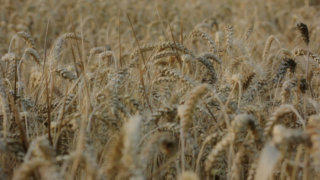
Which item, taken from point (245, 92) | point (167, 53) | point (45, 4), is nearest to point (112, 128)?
point (167, 53)

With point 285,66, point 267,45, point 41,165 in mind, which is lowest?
point 41,165

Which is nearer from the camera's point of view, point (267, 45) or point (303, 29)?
point (303, 29)

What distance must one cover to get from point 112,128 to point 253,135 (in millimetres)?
575

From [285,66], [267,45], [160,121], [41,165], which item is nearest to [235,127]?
[41,165]

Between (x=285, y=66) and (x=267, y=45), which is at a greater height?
(x=267, y=45)

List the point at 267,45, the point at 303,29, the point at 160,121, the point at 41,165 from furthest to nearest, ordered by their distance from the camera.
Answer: the point at 267,45, the point at 303,29, the point at 160,121, the point at 41,165

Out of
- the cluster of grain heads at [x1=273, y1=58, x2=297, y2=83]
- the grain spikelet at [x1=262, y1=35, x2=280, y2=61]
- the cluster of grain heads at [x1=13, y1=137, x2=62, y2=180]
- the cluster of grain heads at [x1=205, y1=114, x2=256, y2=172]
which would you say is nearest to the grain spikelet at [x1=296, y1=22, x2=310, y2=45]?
the cluster of grain heads at [x1=273, y1=58, x2=297, y2=83]

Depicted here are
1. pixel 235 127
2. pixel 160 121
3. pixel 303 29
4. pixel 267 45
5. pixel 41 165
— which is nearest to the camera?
pixel 41 165

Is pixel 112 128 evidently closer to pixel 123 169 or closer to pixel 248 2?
pixel 123 169

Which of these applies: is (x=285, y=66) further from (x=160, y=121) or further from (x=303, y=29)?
(x=160, y=121)

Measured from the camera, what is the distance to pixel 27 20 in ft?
17.6

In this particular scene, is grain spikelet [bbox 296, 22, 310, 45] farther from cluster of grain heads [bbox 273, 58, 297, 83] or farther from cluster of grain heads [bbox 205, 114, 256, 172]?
cluster of grain heads [bbox 205, 114, 256, 172]

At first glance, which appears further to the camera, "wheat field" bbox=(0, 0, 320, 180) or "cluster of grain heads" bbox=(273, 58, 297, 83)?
"cluster of grain heads" bbox=(273, 58, 297, 83)

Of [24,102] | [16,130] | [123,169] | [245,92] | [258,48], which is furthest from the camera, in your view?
[258,48]
